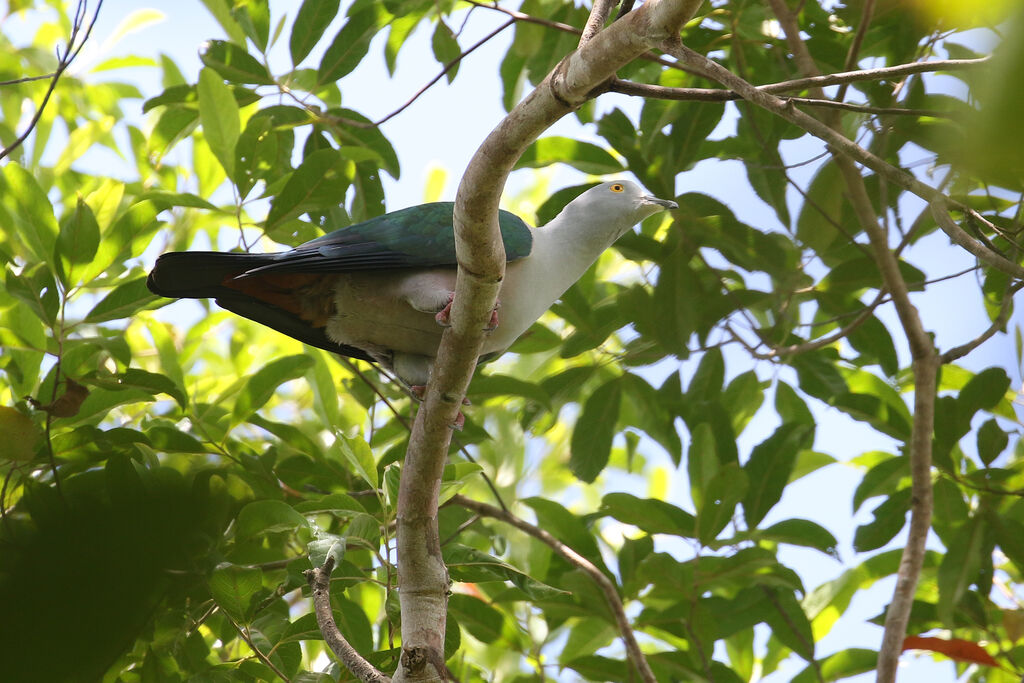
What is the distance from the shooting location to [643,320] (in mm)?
3879

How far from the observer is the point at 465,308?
2.45 meters

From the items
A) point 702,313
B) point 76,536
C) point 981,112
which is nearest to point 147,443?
point 702,313

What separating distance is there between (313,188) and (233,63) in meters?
0.76

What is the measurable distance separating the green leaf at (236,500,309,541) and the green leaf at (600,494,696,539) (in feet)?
4.40

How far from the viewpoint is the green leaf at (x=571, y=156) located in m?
3.84

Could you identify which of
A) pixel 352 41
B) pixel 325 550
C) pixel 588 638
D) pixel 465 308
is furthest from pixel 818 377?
Result: pixel 325 550

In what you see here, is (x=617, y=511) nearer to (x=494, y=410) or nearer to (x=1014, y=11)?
(x=494, y=410)

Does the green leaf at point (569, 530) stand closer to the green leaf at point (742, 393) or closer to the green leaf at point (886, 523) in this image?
the green leaf at point (742, 393)

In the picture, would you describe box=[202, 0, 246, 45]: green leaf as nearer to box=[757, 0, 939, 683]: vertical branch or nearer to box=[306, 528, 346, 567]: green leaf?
box=[757, 0, 939, 683]: vertical branch

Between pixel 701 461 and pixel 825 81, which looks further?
pixel 701 461

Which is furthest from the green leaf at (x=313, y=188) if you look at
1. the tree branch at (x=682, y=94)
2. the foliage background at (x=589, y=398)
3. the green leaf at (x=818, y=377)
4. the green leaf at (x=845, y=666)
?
the green leaf at (x=845, y=666)

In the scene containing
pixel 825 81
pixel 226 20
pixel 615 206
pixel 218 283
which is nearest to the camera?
pixel 825 81

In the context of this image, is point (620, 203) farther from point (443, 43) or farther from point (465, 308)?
point (465, 308)

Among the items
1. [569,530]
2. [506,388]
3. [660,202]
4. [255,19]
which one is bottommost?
[569,530]
